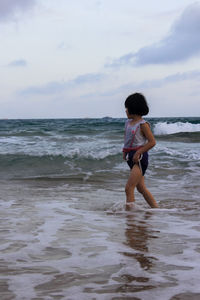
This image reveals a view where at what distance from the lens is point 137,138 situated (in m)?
4.66

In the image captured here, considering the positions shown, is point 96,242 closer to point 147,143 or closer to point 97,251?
point 97,251

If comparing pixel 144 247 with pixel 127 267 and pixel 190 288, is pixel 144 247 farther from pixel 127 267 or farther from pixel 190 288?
pixel 190 288

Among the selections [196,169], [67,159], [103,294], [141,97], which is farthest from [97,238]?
[67,159]

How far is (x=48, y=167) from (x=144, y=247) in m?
7.60

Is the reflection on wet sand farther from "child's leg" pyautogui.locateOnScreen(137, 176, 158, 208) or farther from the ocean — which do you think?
"child's leg" pyautogui.locateOnScreen(137, 176, 158, 208)

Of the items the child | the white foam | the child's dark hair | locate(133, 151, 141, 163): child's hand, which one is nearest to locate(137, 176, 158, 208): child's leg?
the child

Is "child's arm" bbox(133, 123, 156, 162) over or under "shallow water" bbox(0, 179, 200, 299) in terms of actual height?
over

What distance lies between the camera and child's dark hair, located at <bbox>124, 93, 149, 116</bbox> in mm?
4598

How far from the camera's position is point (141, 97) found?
182 inches

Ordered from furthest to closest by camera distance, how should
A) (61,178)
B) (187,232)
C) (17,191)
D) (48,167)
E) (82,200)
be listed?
(48,167) < (61,178) < (17,191) < (82,200) < (187,232)

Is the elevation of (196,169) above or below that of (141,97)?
below

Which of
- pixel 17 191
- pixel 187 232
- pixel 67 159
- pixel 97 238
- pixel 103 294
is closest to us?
pixel 103 294

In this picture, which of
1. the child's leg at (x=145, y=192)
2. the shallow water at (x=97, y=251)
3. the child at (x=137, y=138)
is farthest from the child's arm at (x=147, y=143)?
the shallow water at (x=97, y=251)

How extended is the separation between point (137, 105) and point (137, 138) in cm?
39
